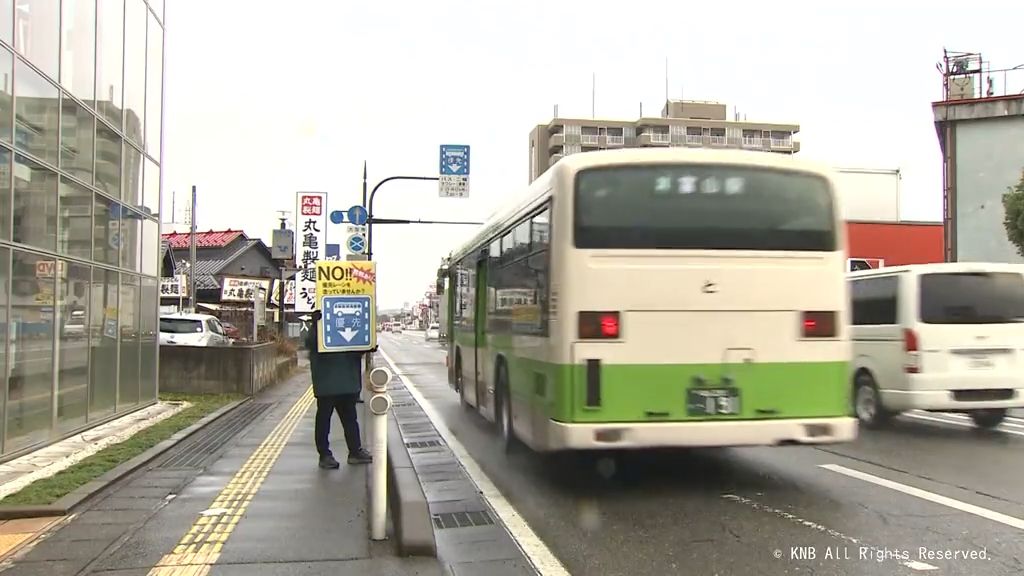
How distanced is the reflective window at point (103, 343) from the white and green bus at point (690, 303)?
Answer: 687 cm

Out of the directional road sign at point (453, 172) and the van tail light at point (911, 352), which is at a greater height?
the directional road sign at point (453, 172)

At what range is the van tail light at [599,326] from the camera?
664 centimetres

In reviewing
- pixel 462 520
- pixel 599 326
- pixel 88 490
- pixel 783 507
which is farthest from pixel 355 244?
pixel 783 507

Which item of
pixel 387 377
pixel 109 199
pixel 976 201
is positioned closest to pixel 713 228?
pixel 387 377

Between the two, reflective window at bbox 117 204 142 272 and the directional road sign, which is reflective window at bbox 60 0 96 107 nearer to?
reflective window at bbox 117 204 142 272

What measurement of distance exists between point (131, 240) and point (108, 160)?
1439mm

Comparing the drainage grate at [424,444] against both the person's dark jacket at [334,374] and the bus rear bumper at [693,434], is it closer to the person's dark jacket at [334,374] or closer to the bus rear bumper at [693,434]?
the person's dark jacket at [334,374]

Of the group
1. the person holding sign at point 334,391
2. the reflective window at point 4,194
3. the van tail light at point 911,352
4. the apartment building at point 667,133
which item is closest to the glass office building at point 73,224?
the reflective window at point 4,194

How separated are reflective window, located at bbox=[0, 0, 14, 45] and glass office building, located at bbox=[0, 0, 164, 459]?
0.02 m

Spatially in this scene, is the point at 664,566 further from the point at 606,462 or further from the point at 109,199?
the point at 109,199

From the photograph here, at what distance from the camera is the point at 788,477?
303 inches

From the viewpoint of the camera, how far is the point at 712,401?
6781mm
